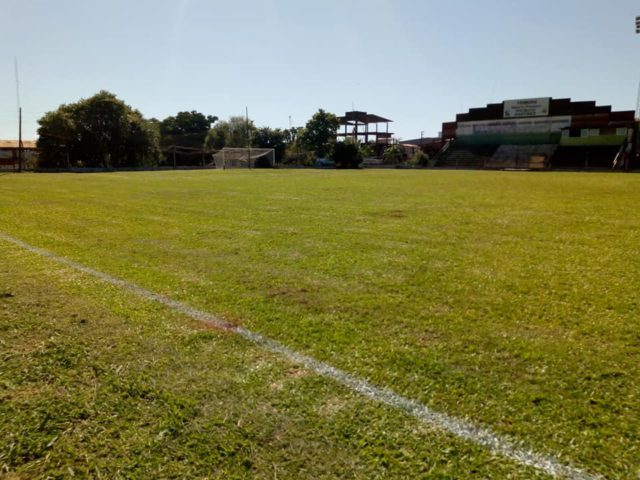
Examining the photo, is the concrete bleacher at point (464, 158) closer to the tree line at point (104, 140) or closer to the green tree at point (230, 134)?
the tree line at point (104, 140)

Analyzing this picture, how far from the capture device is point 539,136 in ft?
189

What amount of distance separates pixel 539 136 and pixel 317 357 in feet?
212

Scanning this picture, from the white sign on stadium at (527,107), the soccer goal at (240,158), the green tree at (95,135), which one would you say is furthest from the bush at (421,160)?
the green tree at (95,135)

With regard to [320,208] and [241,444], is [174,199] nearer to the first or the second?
[320,208]

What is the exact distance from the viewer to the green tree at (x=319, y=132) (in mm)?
78688

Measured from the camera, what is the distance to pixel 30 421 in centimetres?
208

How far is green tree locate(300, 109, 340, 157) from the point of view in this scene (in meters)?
78.7

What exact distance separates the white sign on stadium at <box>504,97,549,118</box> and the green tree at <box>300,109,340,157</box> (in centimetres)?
3106

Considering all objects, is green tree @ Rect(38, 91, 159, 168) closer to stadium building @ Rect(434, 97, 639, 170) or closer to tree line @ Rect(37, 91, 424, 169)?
tree line @ Rect(37, 91, 424, 169)

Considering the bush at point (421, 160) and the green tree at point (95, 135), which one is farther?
the bush at point (421, 160)

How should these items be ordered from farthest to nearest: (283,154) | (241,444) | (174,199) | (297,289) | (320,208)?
(283,154), (174,199), (320,208), (297,289), (241,444)


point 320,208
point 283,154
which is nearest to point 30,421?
point 320,208

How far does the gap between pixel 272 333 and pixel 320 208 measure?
25.2 ft

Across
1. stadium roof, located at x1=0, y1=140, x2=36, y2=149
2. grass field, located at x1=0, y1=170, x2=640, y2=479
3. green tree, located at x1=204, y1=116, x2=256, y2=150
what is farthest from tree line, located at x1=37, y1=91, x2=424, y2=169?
grass field, located at x1=0, y1=170, x2=640, y2=479
